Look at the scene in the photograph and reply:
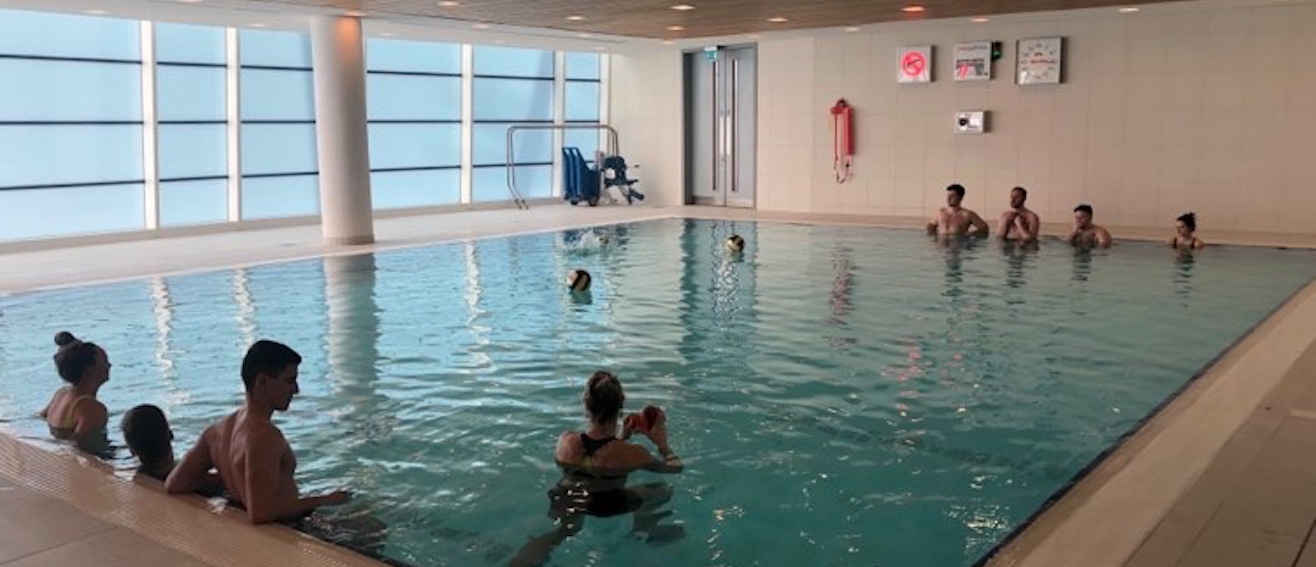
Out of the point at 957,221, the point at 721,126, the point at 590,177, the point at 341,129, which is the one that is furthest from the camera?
the point at 590,177

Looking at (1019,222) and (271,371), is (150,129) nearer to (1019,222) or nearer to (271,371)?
(1019,222)

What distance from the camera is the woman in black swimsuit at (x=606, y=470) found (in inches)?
189

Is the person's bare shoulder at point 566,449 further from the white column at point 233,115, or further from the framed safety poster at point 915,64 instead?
the framed safety poster at point 915,64

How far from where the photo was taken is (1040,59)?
1750 centimetres

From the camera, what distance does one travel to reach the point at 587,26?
16703 millimetres

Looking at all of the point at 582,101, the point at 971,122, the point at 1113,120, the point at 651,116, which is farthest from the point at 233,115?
the point at 1113,120

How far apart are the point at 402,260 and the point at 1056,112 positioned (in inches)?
409

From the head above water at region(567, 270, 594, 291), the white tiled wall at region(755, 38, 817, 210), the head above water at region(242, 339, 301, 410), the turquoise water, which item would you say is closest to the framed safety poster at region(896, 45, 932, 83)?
the white tiled wall at region(755, 38, 817, 210)

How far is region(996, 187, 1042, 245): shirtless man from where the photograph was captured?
15.1 metres

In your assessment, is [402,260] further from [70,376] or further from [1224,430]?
[1224,430]

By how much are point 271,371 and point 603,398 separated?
4.82 feet

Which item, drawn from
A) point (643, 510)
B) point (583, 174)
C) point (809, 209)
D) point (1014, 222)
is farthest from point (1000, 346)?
point (583, 174)

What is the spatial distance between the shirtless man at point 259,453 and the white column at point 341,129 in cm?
1111

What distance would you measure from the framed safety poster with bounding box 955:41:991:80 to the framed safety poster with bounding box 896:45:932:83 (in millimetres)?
494
